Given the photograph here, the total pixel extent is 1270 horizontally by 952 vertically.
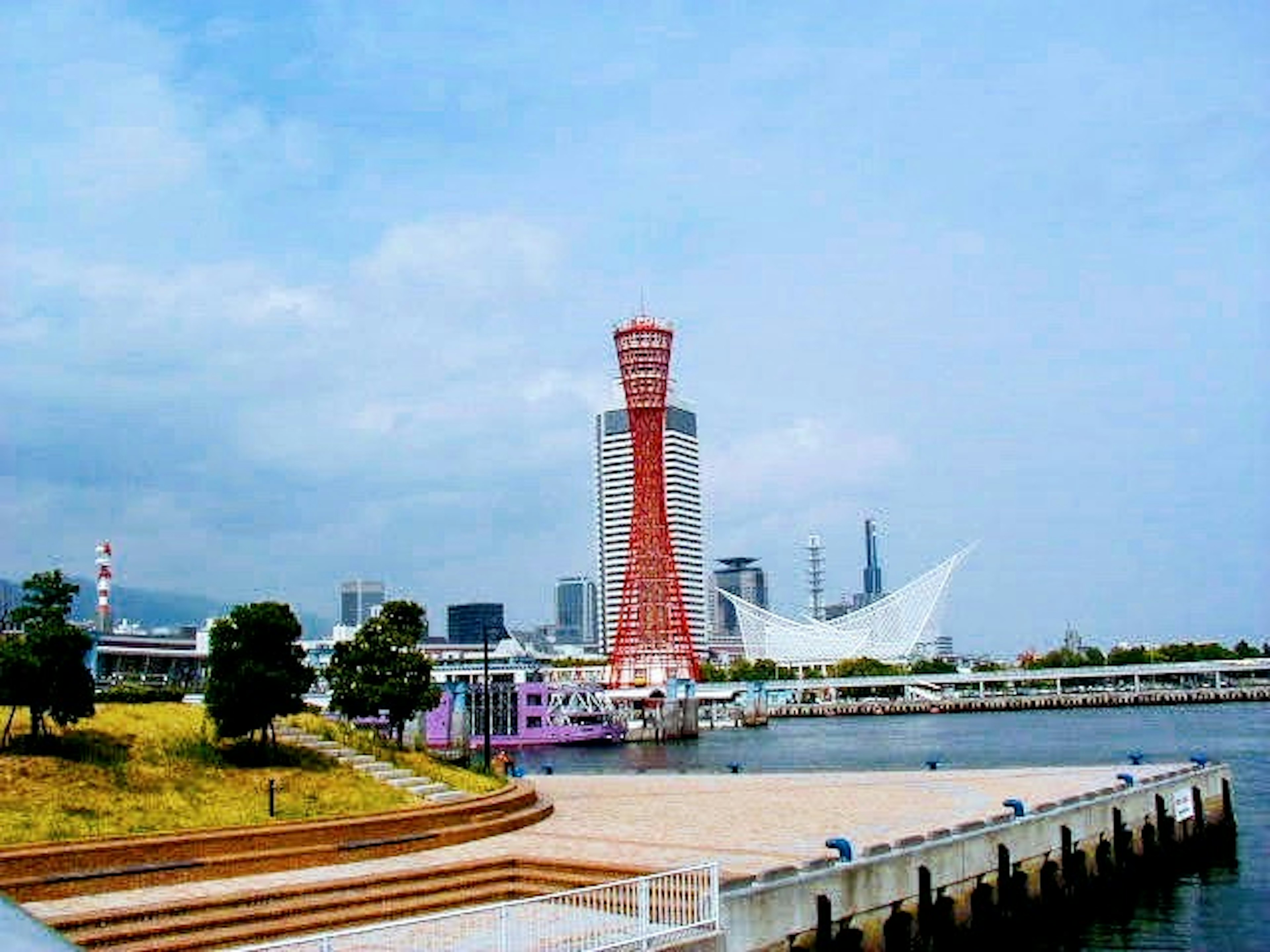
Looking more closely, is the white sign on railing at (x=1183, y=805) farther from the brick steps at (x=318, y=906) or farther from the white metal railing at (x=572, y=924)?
the white metal railing at (x=572, y=924)

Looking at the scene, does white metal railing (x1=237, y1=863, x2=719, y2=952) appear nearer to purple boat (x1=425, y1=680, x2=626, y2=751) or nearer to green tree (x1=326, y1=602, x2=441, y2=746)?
green tree (x1=326, y1=602, x2=441, y2=746)

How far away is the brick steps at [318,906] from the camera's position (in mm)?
13562

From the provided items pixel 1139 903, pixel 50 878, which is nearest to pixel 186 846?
pixel 50 878

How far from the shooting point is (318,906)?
49.6 ft

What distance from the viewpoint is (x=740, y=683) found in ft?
480

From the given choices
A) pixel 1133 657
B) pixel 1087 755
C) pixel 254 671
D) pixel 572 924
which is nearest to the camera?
pixel 572 924

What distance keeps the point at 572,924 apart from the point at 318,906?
3.65 metres

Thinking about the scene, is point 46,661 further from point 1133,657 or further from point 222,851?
point 1133,657

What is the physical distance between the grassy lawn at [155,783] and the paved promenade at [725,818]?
1642 millimetres

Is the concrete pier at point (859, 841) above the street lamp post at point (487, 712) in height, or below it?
below

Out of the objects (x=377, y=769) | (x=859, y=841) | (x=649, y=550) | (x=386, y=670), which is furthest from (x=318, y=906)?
(x=649, y=550)

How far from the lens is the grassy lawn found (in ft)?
55.8

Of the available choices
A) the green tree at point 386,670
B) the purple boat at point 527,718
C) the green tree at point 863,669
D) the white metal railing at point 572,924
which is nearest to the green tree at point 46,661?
the white metal railing at point 572,924

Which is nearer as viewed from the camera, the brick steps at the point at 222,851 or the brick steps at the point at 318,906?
the brick steps at the point at 318,906
